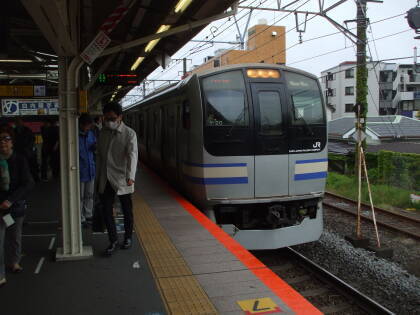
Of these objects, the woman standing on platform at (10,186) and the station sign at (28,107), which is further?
the station sign at (28,107)

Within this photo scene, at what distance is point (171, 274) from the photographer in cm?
424

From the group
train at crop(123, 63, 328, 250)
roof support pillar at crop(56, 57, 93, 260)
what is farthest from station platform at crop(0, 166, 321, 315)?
train at crop(123, 63, 328, 250)

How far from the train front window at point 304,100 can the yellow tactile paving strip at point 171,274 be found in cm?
282

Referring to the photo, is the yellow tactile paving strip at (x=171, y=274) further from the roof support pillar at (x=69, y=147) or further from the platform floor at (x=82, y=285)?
the roof support pillar at (x=69, y=147)

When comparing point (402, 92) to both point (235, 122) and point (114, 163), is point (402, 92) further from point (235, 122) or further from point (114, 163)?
point (114, 163)

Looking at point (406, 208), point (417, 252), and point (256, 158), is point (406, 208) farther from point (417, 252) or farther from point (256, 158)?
point (256, 158)

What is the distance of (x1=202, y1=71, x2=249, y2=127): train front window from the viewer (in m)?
6.65

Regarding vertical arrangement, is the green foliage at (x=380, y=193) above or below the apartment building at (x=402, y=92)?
below

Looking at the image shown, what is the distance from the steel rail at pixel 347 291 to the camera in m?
5.14

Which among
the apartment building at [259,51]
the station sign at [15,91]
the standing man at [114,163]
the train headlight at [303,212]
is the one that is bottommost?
the train headlight at [303,212]

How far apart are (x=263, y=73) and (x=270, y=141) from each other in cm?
108

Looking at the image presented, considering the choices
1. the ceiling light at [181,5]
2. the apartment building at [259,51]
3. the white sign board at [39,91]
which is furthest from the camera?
the apartment building at [259,51]

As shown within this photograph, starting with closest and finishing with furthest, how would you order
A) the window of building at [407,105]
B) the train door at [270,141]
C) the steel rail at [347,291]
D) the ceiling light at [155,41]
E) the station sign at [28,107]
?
the steel rail at [347,291], the train door at [270,141], the ceiling light at [155,41], the station sign at [28,107], the window of building at [407,105]

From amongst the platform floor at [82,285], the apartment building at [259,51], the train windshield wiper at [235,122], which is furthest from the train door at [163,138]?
the apartment building at [259,51]
